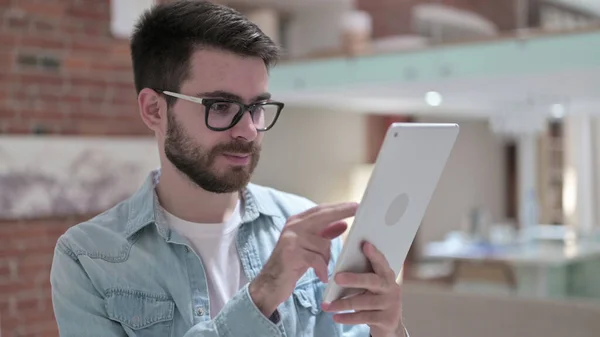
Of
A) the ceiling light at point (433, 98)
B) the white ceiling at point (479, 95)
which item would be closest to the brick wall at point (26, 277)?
the white ceiling at point (479, 95)

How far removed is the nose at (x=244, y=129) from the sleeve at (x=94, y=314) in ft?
0.90

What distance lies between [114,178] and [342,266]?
3.15 m

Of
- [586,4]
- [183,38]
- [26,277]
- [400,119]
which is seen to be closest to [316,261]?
[183,38]

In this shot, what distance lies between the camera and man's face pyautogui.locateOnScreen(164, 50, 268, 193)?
1.37 meters

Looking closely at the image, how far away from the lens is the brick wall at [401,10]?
754 cm

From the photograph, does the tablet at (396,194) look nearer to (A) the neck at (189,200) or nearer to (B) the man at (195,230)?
(B) the man at (195,230)

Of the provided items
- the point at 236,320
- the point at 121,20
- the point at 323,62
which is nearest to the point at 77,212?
the point at 121,20

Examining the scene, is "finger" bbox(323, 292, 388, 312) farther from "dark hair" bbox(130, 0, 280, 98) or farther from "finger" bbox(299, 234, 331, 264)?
"dark hair" bbox(130, 0, 280, 98)

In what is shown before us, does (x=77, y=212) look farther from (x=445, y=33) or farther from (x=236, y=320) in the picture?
(x=445, y=33)

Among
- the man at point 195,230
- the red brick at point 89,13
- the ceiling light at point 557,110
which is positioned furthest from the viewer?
the ceiling light at point 557,110

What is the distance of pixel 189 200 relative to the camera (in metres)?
1.48

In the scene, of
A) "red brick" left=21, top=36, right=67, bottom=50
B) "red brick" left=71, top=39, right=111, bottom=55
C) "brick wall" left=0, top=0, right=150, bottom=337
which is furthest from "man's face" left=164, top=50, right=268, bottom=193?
"red brick" left=71, top=39, right=111, bottom=55

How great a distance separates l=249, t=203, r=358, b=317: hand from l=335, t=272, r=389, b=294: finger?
0.05 metres

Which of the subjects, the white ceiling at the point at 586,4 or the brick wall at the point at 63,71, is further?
Result: the white ceiling at the point at 586,4
